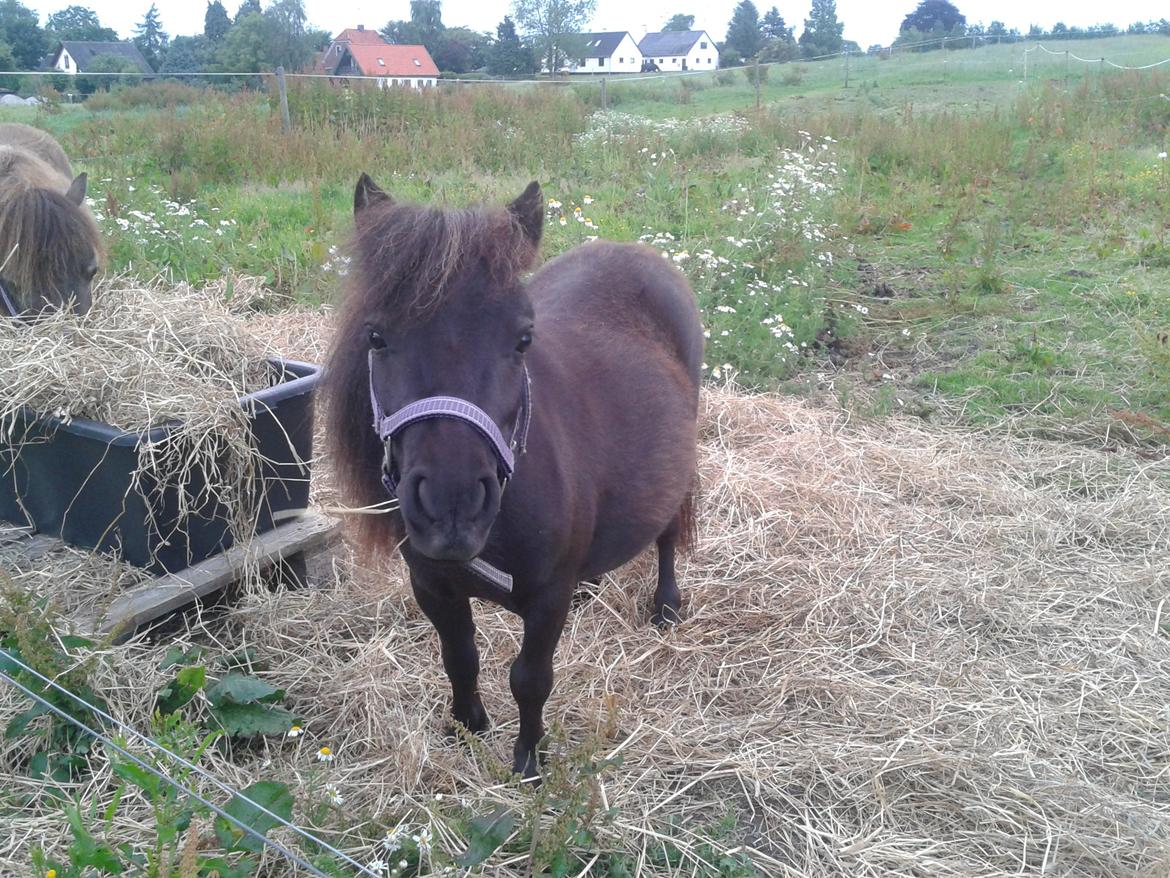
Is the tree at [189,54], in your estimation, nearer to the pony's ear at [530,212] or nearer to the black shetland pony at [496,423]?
the black shetland pony at [496,423]

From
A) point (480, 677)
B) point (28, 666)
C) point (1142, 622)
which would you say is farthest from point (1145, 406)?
point (28, 666)

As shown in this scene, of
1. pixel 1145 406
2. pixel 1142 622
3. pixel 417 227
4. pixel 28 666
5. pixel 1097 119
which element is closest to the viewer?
pixel 417 227

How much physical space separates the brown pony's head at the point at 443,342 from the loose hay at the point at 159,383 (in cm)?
115

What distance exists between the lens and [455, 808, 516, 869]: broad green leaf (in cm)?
217

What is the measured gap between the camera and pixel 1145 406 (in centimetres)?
516

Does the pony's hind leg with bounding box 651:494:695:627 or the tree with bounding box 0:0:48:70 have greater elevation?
the tree with bounding box 0:0:48:70

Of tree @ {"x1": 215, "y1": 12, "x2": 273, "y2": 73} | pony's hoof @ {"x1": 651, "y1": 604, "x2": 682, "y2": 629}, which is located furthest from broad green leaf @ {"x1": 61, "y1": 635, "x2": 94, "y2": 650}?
tree @ {"x1": 215, "y1": 12, "x2": 273, "y2": 73}

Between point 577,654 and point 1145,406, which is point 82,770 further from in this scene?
point 1145,406

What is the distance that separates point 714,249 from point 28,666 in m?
5.78

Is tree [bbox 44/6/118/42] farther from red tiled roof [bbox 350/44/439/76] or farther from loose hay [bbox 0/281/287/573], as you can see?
loose hay [bbox 0/281/287/573]

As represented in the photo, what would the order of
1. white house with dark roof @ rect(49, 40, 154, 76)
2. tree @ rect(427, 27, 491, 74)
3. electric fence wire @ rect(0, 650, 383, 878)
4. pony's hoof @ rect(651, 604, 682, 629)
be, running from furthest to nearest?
tree @ rect(427, 27, 491, 74) → white house with dark roof @ rect(49, 40, 154, 76) → pony's hoof @ rect(651, 604, 682, 629) → electric fence wire @ rect(0, 650, 383, 878)

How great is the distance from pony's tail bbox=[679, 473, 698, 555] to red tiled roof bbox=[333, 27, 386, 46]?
1920 inches

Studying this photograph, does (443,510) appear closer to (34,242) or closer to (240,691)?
(240,691)

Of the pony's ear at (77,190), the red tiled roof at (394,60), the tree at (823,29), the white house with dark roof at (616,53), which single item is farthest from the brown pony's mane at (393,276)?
the white house with dark roof at (616,53)
